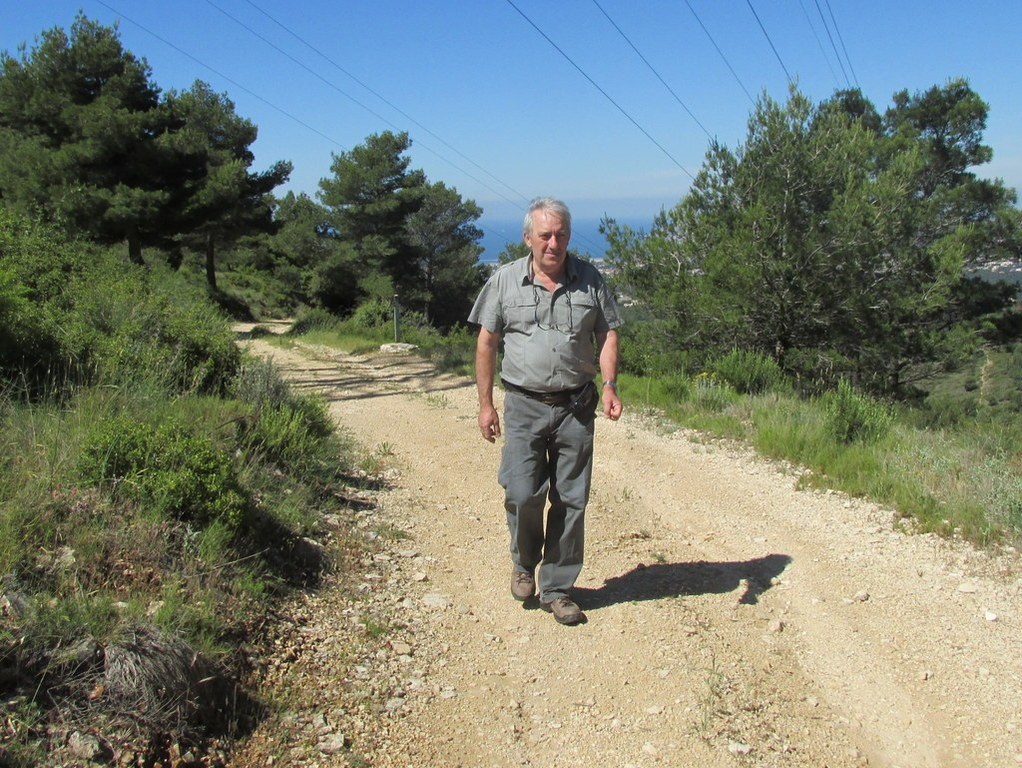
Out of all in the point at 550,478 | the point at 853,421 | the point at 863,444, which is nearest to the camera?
the point at 550,478

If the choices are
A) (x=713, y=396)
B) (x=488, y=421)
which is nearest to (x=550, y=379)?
(x=488, y=421)

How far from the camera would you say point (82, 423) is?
14.9 ft

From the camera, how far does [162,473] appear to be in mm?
3881

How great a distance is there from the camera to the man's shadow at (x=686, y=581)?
4449mm

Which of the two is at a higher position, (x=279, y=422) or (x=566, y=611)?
(x=279, y=422)

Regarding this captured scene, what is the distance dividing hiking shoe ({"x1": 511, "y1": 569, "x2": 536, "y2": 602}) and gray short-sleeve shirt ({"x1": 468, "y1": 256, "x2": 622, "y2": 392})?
3.22ft

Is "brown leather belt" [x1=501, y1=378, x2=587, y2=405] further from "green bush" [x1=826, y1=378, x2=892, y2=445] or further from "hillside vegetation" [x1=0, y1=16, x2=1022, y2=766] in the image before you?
"green bush" [x1=826, y1=378, x2=892, y2=445]

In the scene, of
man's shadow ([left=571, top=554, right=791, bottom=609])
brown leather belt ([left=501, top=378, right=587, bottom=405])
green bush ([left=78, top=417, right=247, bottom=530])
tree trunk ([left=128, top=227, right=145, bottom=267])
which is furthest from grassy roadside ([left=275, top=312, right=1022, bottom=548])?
tree trunk ([left=128, top=227, right=145, bottom=267])

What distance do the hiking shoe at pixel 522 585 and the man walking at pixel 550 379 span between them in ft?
0.33

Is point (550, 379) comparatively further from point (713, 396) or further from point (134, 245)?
point (134, 245)

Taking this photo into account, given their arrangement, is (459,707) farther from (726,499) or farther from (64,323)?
(64,323)

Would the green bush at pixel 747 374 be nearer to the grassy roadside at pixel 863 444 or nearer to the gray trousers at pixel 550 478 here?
the grassy roadside at pixel 863 444

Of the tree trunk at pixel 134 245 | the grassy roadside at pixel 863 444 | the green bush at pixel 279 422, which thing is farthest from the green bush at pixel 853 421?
the tree trunk at pixel 134 245

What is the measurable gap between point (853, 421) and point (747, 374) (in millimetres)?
3177
